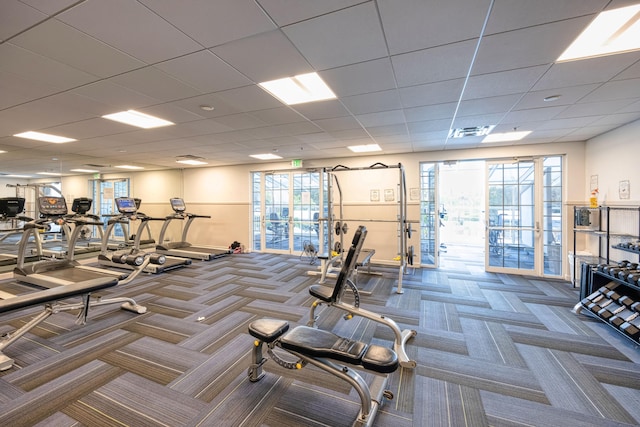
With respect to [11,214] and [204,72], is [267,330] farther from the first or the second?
[11,214]

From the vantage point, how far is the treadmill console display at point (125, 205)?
5.61 m

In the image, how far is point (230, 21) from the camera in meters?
1.68

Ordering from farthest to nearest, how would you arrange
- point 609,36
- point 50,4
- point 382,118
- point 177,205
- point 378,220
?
1. point 177,205
2. point 378,220
3. point 382,118
4. point 609,36
5. point 50,4

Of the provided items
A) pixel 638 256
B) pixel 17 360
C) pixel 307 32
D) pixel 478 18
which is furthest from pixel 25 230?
pixel 638 256

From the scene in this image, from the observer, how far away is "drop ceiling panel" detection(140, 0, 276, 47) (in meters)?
1.53

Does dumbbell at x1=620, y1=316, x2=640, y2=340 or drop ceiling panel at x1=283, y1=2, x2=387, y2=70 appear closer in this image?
drop ceiling panel at x1=283, y1=2, x2=387, y2=70

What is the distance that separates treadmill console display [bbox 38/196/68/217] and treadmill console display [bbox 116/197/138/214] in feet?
3.42

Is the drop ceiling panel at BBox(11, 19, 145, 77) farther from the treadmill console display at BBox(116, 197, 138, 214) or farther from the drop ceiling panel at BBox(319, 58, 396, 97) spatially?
the treadmill console display at BBox(116, 197, 138, 214)

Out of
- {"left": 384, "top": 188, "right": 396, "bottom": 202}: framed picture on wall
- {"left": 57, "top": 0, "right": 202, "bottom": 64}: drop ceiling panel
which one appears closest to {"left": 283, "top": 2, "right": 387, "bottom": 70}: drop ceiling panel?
{"left": 57, "top": 0, "right": 202, "bottom": 64}: drop ceiling panel

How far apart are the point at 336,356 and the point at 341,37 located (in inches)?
86.0

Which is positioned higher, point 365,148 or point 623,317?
point 365,148

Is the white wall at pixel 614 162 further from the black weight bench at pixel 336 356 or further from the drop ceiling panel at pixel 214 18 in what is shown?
the drop ceiling panel at pixel 214 18

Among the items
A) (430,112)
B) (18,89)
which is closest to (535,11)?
(430,112)

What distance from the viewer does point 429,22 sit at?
1676 millimetres
